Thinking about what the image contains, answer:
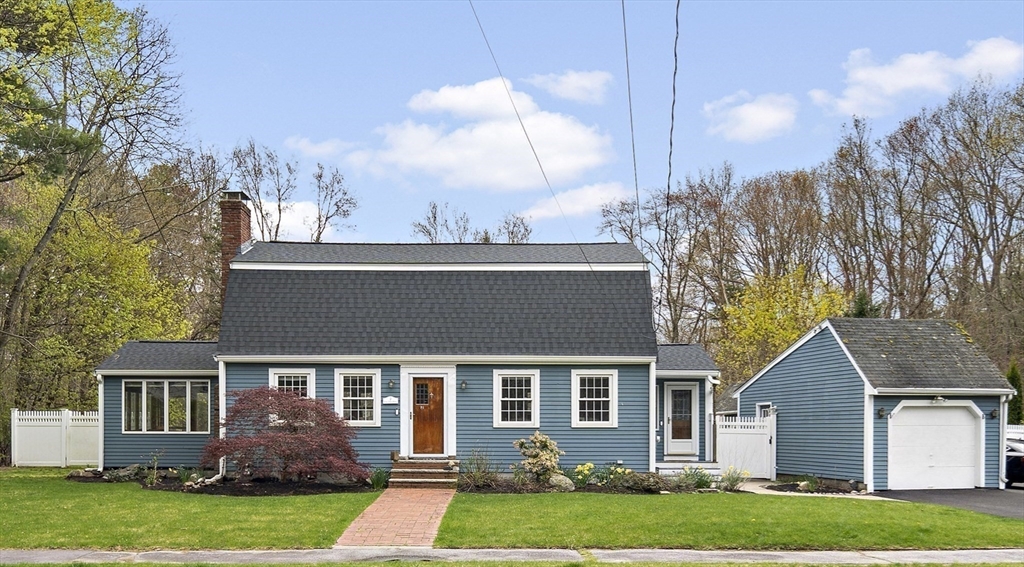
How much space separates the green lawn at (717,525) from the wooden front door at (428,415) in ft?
14.9

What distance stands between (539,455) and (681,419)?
7.41 metres

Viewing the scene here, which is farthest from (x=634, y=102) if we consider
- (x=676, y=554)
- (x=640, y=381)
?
(x=640, y=381)

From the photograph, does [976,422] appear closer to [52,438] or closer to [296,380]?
[296,380]

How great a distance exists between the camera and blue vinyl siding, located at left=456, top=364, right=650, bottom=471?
22.3 m

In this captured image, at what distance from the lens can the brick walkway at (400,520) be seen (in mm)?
14203

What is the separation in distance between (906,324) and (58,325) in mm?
23667

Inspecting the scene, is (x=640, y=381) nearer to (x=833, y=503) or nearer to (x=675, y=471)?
(x=675, y=471)

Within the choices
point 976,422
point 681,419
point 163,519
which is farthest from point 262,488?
point 976,422

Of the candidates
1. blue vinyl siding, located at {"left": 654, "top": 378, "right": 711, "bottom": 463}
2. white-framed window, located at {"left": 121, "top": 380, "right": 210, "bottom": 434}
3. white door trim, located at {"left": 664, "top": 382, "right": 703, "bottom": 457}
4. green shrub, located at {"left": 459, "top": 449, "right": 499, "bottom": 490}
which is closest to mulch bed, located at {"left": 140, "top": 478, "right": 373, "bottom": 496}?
green shrub, located at {"left": 459, "top": 449, "right": 499, "bottom": 490}

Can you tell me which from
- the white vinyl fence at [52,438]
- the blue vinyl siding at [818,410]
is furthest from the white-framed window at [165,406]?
the blue vinyl siding at [818,410]

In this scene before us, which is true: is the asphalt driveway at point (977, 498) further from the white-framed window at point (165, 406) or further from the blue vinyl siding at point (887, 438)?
the white-framed window at point (165, 406)

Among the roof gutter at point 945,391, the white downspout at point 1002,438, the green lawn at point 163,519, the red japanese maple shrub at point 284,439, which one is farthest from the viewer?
the white downspout at point 1002,438

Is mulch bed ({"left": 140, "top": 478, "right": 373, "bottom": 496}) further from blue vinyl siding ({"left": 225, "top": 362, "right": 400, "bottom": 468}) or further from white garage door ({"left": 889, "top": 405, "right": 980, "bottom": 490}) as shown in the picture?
white garage door ({"left": 889, "top": 405, "right": 980, "bottom": 490})

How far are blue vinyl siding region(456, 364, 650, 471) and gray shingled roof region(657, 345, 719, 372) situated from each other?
3186 mm
